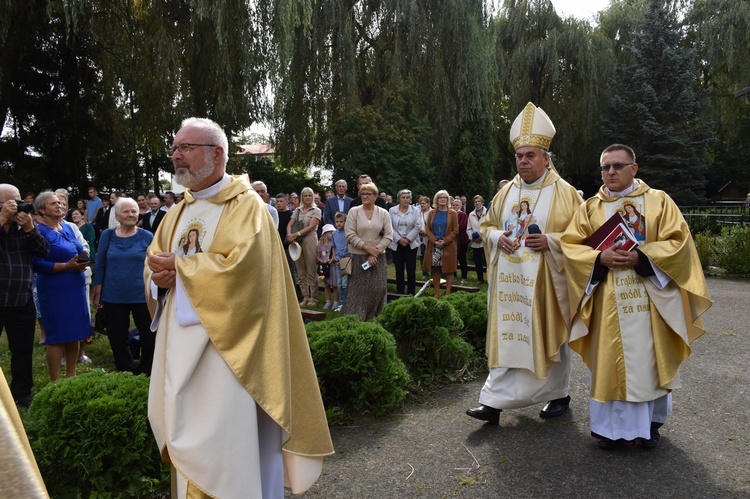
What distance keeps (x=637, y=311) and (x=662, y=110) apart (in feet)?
74.7

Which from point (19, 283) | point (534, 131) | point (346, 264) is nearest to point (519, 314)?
point (534, 131)

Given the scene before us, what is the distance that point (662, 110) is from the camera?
80.5ft

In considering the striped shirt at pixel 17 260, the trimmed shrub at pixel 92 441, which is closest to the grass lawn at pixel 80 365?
the striped shirt at pixel 17 260

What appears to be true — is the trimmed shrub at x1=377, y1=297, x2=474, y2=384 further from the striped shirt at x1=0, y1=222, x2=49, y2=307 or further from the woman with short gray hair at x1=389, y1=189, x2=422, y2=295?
the woman with short gray hair at x1=389, y1=189, x2=422, y2=295

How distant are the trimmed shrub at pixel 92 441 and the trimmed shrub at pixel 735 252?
14.2m

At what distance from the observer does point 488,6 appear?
19.2 metres

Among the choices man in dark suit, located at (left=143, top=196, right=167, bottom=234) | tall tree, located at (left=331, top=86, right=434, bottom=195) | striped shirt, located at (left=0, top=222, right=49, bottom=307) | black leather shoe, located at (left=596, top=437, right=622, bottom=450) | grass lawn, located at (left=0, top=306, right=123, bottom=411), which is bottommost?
black leather shoe, located at (left=596, top=437, right=622, bottom=450)

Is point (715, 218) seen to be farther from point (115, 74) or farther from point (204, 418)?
point (204, 418)

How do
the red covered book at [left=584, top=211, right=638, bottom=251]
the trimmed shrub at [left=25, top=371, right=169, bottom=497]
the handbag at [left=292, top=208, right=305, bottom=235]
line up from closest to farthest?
1. the trimmed shrub at [left=25, top=371, right=169, bottom=497]
2. the red covered book at [left=584, top=211, right=638, bottom=251]
3. the handbag at [left=292, top=208, right=305, bottom=235]

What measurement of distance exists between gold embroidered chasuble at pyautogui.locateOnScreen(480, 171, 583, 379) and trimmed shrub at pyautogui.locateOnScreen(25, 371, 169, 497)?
2.68m

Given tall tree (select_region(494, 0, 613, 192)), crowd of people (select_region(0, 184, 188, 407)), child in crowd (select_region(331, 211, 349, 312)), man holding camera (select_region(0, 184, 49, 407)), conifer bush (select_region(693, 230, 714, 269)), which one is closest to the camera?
man holding camera (select_region(0, 184, 49, 407))

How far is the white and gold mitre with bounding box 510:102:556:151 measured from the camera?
5.29 metres

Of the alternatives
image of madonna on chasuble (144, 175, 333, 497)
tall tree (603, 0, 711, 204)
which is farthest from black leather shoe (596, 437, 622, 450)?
tall tree (603, 0, 711, 204)

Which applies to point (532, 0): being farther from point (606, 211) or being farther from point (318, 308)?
point (606, 211)
